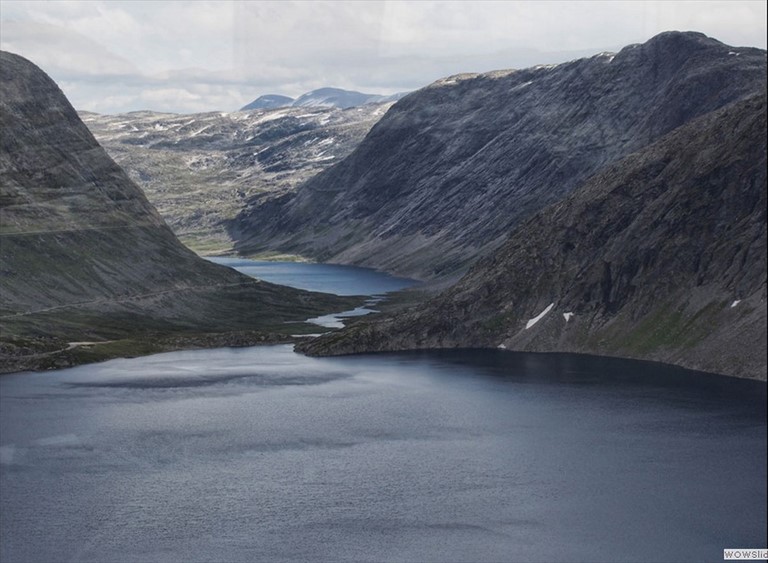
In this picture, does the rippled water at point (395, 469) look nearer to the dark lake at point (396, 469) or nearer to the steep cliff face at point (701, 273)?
the dark lake at point (396, 469)

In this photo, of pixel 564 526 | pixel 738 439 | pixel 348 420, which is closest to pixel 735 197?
pixel 738 439

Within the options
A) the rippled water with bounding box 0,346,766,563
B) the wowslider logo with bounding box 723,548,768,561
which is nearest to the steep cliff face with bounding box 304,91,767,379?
the rippled water with bounding box 0,346,766,563

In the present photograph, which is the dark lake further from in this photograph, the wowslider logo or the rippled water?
the wowslider logo

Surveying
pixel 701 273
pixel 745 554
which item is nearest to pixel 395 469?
pixel 745 554

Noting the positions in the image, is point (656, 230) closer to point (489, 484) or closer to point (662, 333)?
point (662, 333)

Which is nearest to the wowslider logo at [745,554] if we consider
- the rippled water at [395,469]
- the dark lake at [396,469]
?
the dark lake at [396,469]
